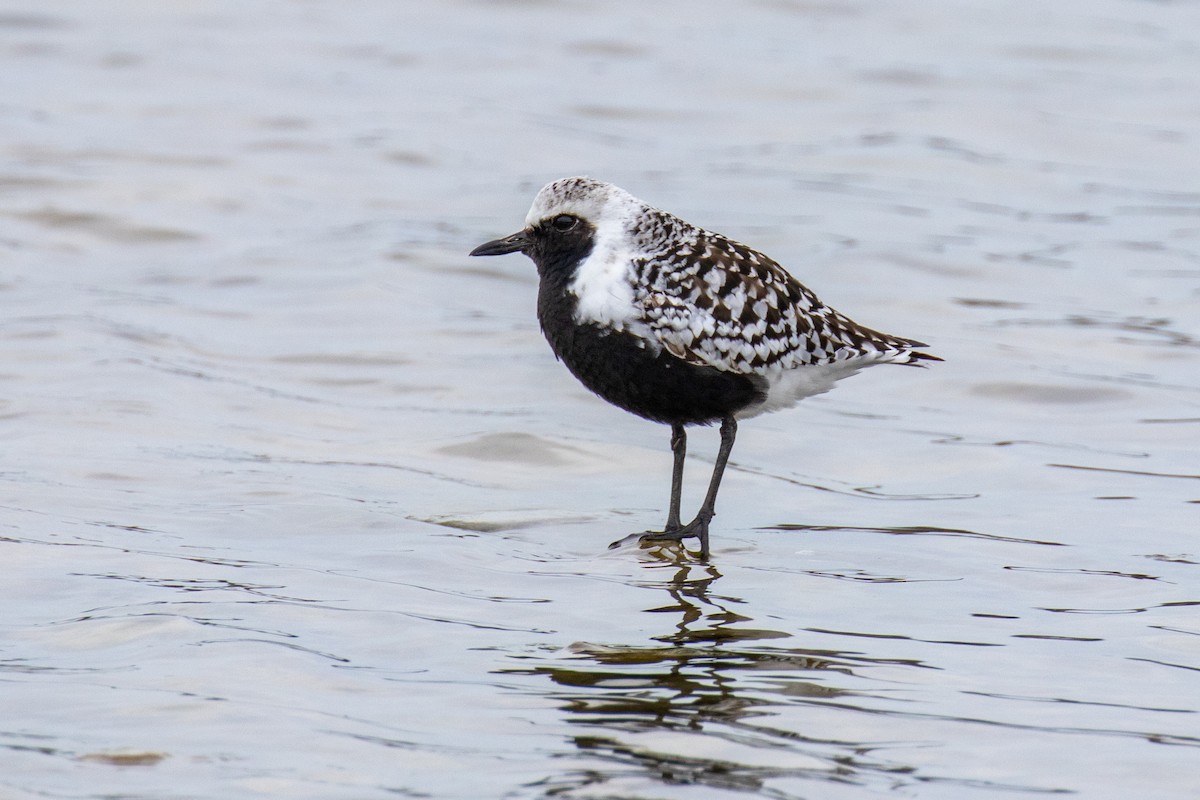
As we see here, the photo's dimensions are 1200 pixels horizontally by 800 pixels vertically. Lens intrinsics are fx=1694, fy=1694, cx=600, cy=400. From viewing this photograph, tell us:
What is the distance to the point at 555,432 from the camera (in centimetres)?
1081

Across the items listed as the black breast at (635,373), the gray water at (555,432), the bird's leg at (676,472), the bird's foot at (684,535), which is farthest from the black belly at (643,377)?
the gray water at (555,432)

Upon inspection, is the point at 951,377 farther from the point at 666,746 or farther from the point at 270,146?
the point at 270,146

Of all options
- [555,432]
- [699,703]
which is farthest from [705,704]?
[555,432]

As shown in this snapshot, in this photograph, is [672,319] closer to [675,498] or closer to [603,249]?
[603,249]

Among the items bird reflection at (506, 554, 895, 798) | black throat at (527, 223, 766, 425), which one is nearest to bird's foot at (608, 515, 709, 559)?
black throat at (527, 223, 766, 425)

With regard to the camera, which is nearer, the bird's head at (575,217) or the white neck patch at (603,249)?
the white neck patch at (603,249)

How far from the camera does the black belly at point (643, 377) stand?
7.91 metres

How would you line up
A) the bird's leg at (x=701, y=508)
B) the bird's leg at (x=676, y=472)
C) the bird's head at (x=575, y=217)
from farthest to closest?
the bird's leg at (x=676, y=472) → the bird's leg at (x=701, y=508) → the bird's head at (x=575, y=217)

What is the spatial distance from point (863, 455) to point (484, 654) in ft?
14.7

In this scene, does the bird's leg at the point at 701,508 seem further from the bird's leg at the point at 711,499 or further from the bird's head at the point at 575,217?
the bird's head at the point at 575,217

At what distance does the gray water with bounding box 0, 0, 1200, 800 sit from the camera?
5.75 meters

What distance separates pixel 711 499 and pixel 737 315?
3.09ft

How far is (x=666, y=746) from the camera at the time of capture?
5.53 metres

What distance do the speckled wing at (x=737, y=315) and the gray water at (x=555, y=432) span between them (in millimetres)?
952
